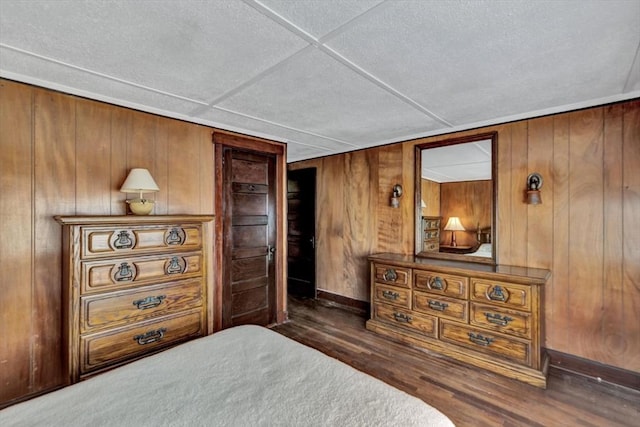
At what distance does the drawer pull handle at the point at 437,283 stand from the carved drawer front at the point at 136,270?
2.27m

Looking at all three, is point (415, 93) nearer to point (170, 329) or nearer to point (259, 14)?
point (259, 14)

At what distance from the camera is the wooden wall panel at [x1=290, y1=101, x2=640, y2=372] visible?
7.85 ft

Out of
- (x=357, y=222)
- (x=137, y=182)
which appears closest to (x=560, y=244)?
(x=357, y=222)

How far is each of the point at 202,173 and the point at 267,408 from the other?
8.07 feet

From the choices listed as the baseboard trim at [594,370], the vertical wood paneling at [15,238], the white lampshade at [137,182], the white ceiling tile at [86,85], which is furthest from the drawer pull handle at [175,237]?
the baseboard trim at [594,370]

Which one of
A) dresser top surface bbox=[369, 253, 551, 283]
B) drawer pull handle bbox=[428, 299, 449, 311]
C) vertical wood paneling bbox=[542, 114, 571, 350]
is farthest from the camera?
drawer pull handle bbox=[428, 299, 449, 311]

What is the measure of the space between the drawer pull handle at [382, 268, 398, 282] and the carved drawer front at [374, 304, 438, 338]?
31cm

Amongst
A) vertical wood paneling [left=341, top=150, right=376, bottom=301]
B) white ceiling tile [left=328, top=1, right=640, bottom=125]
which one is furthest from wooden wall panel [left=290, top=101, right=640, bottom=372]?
vertical wood paneling [left=341, top=150, right=376, bottom=301]

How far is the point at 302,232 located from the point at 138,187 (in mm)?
3078

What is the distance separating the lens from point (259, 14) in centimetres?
138

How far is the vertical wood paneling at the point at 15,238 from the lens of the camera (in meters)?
2.00

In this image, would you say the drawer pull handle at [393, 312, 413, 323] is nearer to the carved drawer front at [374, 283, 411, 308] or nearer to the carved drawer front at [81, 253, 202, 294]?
the carved drawer front at [374, 283, 411, 308]

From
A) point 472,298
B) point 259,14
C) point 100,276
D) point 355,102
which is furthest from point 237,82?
point 472,298

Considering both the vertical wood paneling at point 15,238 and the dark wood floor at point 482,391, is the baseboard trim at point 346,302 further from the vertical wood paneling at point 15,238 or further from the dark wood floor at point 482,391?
the vertical wood paneling at point 15,238
